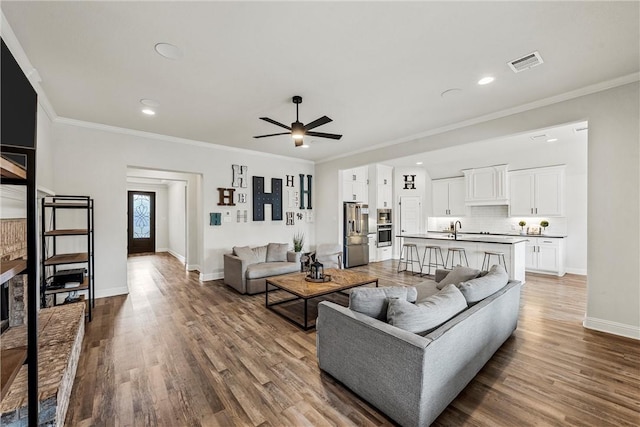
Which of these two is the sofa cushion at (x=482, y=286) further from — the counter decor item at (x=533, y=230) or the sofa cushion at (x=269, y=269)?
the counter decor item at (x=533, y=230)

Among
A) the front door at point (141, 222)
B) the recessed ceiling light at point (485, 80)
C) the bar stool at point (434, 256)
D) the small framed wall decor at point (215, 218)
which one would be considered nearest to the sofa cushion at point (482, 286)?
the recessed ceiling light at point (485, 80)

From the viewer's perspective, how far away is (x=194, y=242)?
6.93 meters

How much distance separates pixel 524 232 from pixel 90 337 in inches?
336

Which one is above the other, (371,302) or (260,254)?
(371,302)

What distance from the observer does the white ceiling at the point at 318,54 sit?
6.61 feet

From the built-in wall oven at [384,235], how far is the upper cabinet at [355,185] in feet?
3.00

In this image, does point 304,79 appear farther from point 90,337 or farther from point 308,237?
point 308,237

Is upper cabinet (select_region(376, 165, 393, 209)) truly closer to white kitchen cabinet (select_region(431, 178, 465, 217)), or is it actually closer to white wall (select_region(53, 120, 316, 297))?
white kitchen cabinet (select_region(431, 178, 465, 217))

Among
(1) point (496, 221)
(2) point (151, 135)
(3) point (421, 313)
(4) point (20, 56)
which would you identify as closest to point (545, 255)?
(1) point (496, 221)

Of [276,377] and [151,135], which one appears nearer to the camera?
[276,377]

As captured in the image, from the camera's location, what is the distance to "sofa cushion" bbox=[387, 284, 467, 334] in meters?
1.92

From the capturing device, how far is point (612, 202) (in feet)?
10.2

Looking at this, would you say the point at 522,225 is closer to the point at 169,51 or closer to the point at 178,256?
the point at 169,51

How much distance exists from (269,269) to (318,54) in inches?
135
